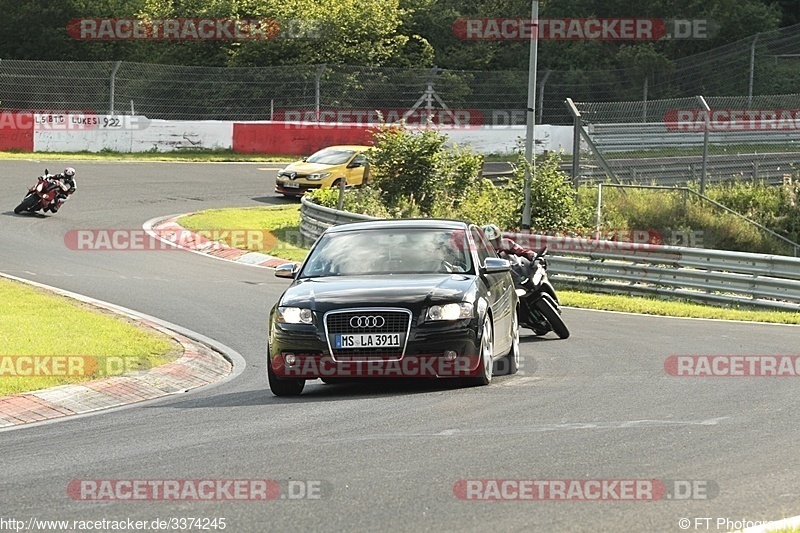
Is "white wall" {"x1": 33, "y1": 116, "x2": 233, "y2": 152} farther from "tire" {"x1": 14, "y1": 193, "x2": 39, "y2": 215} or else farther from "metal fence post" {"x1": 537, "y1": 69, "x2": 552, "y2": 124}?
"tire" {"x1": 14, "y1": 193, "x2": 39, "y2": 215}

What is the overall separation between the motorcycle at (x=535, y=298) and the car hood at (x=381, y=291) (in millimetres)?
3948

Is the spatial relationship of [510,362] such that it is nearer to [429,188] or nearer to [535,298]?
[535,298]

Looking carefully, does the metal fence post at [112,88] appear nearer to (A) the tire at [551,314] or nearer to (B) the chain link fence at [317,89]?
(B) the chain link fence at [317,89]

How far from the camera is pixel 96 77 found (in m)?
40.2

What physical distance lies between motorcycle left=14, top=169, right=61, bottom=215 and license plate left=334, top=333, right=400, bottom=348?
19.0 m

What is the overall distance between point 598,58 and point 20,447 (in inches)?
2044

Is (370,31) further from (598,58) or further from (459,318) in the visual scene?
(459,318)

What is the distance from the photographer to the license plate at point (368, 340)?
408 inches

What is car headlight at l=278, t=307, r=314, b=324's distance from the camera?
415 inches

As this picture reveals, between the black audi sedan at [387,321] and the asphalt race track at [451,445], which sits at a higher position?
the black audi sedan at [387,321]

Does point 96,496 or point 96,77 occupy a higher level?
point 96,77

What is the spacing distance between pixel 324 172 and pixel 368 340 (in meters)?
23.6

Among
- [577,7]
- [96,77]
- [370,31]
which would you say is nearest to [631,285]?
[96,77]

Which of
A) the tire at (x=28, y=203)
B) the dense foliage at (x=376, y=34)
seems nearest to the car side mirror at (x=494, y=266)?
the tire at (x=28, y=203)
